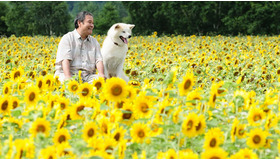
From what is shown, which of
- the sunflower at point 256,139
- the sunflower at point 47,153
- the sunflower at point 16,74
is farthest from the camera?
the sunflower at point 16,74

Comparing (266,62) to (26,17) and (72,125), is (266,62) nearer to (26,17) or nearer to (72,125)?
(72,125)

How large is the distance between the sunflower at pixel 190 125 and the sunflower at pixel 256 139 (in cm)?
29

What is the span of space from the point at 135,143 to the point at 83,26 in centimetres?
328

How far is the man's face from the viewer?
16.0 ft

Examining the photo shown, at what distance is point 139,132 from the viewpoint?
1930mm

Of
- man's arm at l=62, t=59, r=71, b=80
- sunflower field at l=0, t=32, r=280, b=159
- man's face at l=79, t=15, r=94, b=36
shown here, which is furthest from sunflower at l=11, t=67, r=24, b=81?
man's face at l=79, t=15, r=94, b=36

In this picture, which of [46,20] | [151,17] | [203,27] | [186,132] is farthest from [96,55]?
[46,20]

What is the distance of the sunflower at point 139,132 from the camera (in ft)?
6.28

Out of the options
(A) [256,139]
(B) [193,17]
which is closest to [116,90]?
(A) [256,139]

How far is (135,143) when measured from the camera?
196 centimetres

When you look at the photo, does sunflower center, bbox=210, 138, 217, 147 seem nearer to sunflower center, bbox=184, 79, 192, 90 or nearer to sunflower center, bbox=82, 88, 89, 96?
sunflower center, bbox=184, 79, 192, 90

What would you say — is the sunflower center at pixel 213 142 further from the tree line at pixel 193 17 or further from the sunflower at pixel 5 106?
the tree line at pixel 193 17

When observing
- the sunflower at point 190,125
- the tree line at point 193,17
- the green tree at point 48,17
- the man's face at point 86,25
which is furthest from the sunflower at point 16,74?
the green tree at point 48,17

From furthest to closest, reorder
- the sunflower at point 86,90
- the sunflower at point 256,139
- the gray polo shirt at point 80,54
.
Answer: the gray polo shirt at point 80,54, the sunflower at point 86,90, the sunflower at point 256,139
